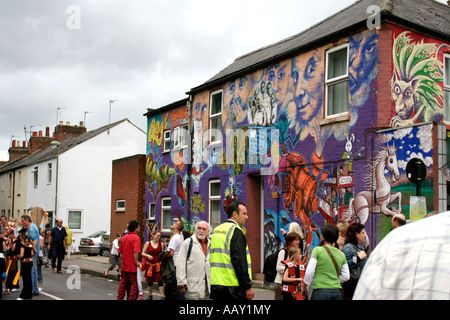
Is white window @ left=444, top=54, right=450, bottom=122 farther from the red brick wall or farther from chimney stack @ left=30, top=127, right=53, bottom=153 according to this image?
chimney stack @ left=30, top=127, right=53, bottom=153

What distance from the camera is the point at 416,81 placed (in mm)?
12961

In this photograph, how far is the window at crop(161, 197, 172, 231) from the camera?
22413mm

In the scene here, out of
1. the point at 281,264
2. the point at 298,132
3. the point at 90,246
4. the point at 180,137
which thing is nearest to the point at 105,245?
the point at 90,246

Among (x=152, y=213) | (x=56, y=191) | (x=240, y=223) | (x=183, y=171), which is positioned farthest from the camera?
(x=56, y=191)

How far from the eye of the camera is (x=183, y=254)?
28.5 feet

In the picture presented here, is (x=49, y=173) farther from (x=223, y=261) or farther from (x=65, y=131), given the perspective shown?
(x=223, y=261)

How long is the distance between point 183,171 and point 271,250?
6.12 metres

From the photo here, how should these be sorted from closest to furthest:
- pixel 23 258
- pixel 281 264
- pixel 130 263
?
1. pixel 281 264
2. pixel 130 263
3. pixel 23 258

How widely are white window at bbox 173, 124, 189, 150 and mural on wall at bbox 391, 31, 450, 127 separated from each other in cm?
986

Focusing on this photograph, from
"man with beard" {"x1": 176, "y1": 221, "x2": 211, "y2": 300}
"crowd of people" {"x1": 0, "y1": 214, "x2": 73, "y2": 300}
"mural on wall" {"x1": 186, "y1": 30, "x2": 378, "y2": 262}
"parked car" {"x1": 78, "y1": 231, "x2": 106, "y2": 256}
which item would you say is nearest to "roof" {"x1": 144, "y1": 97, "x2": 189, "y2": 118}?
"mural on wall" {"x1": 186, "y1": 30, "x2": 378, "y2": 262}

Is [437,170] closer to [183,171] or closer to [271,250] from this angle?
[271,250]

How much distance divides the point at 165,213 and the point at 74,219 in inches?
703

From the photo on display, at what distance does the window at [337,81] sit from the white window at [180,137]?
315 inches

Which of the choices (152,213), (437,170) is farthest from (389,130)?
(152,213)
